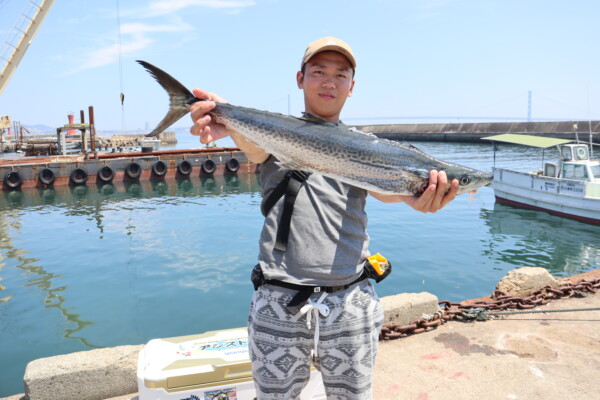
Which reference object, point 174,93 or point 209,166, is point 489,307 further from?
point 209,166

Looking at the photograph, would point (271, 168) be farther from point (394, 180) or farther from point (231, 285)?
point (231, 285)

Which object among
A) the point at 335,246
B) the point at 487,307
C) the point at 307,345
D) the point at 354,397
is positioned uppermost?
the point at 335,246

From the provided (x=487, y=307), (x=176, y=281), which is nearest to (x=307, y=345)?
(x=487, y=307)

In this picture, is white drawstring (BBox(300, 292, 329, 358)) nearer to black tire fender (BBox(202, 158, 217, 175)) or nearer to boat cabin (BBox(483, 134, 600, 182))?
boat cabin (BBox(483, 134, 600, 182))

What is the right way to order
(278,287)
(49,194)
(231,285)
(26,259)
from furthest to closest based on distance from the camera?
(49,194) < (26,259) < (231,285) < (278,287)

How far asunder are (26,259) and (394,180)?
55.7 feet

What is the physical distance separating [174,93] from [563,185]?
2321 cm

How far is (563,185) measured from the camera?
70.0 ft

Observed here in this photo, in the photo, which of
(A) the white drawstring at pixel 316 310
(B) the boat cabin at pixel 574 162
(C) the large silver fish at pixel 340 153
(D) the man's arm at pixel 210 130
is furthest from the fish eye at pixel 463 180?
(B) the boat cabin at pixel 574 162

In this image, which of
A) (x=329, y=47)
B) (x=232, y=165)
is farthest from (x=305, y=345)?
(x=232, y=165)

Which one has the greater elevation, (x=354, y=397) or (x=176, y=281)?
(x=354, y=397)

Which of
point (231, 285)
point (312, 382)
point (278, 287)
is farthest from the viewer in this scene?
point (231, 285)

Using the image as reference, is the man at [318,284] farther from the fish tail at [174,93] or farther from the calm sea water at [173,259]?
the calm sea water at [173,259]

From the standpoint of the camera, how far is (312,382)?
3.81 metres
